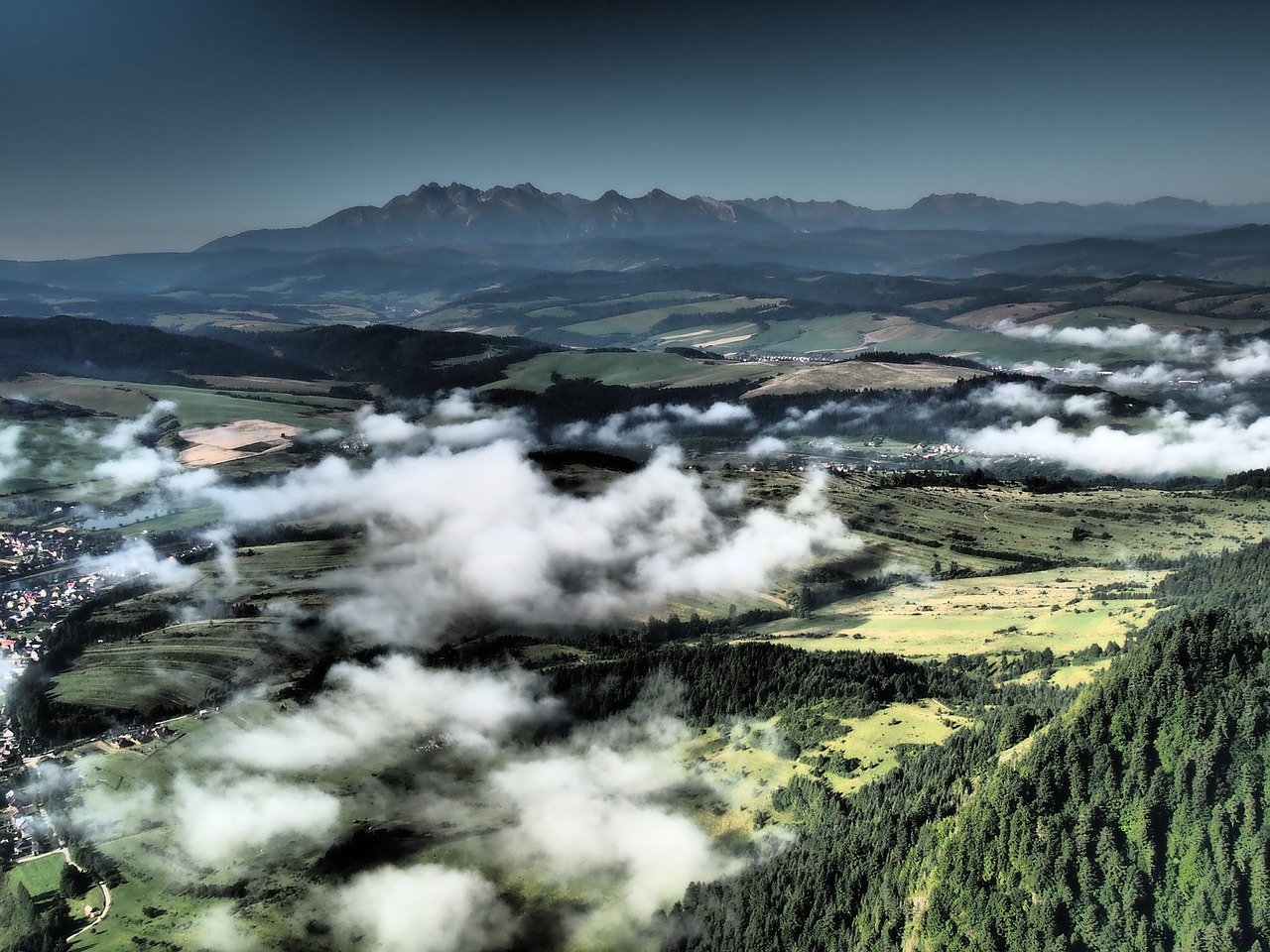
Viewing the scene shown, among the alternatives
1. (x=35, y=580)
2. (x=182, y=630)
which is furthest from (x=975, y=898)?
(x=35, y=580)

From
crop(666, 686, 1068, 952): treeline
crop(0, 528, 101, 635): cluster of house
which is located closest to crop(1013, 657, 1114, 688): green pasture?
crop(666, 686, 1068, 952): treeline

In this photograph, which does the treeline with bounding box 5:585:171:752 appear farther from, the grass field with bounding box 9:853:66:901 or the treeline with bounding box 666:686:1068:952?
the treeline with bounding box 666:686:1068:952

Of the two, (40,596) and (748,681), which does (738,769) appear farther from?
(40,596)

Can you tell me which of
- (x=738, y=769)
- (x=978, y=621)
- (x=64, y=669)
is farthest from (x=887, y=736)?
(x=64, y=669)

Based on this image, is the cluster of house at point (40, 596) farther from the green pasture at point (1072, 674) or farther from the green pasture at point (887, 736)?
the green pasture at point (1072, 674)

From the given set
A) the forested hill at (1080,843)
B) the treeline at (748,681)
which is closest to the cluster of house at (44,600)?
the treeline at (748,681)

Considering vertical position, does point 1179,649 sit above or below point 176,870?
above

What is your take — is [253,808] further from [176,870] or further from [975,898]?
[975,898]

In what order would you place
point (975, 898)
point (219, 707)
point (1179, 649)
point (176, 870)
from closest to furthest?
point (975, 898)
point (1179, 649)
point (176, 870)
point (219, 707)
